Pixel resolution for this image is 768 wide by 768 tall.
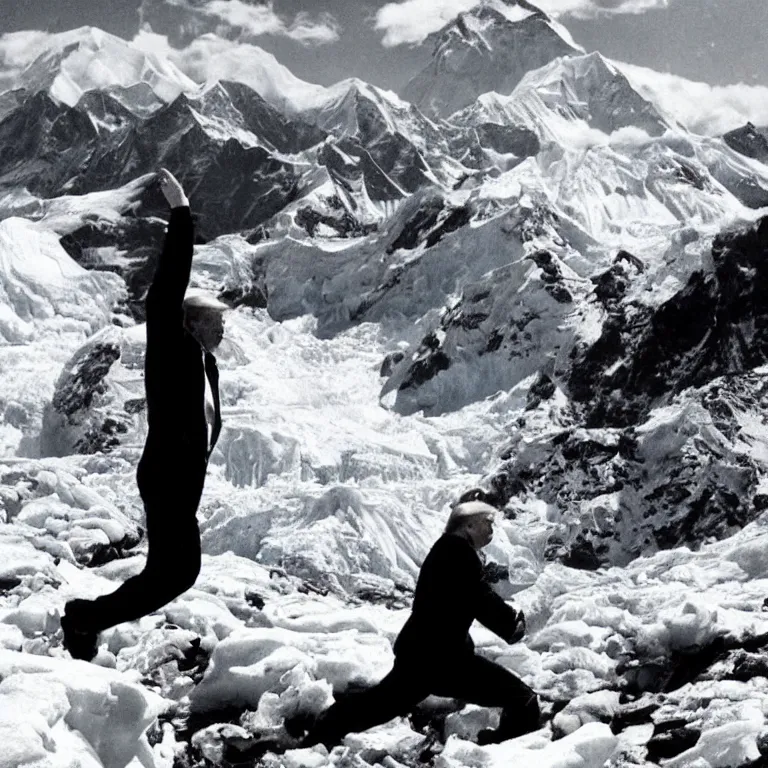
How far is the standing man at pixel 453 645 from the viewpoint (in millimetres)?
6379

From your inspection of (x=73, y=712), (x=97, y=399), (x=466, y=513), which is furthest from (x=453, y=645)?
(x=97, y=399)

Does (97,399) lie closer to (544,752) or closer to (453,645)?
(544,752)

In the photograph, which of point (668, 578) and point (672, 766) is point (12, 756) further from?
point (668, 578)

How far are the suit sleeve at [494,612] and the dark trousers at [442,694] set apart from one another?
29cm

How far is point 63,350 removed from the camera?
185000 mm

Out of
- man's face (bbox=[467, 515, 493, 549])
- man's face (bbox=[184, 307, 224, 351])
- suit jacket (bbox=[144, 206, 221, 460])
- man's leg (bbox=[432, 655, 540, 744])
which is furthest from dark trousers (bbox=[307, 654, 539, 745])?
man's face (bbox=[184, 307, 224, 351])

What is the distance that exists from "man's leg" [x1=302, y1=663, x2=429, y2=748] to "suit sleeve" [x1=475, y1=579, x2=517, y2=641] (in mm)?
565

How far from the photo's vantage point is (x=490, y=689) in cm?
672

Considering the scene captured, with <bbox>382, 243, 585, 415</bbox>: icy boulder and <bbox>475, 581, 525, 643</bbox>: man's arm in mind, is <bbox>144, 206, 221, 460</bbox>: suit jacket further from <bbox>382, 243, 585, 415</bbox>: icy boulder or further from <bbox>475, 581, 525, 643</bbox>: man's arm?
<bbox>382, 243, 585, 415</bbox>: icy boulder

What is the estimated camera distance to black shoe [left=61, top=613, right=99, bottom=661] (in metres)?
6.74

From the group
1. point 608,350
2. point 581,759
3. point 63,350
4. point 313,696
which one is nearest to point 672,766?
point 581,759

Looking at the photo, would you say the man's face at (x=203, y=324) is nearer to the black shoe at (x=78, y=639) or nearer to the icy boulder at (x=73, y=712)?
the black shoe at (x=78, y=639)

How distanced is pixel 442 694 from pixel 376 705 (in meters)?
0.40

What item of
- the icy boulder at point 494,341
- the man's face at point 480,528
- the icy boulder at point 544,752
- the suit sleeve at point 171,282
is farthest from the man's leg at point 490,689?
the icy boulder at point 494,341
